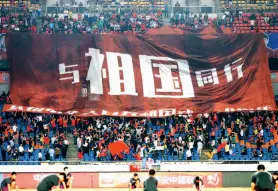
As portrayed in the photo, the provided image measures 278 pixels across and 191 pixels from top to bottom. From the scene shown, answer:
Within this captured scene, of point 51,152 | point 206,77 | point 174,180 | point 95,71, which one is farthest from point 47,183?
point 206,77

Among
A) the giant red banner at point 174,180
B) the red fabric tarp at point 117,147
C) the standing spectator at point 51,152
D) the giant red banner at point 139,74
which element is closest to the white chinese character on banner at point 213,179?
the giant red banner at point 174,180

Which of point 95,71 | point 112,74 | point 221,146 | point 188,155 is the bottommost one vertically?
point 188,155

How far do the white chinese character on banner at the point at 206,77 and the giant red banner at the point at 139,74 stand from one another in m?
0.07

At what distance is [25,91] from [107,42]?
630 centimetres

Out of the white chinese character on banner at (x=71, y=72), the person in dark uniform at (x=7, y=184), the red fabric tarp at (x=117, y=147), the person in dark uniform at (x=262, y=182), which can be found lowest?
the person in dark uniform at (x=262, y=182)

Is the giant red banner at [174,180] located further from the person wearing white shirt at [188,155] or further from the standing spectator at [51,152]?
the standing spectator at [51,152]

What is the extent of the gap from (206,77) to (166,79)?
8.75 ft

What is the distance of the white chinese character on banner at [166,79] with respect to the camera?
41844mm

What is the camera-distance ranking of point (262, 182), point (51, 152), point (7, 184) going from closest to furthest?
point (262, 182) → point (7, 184) → point (51, 152)

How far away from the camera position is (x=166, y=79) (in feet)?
138

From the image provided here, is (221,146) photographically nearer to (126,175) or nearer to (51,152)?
(126,175)

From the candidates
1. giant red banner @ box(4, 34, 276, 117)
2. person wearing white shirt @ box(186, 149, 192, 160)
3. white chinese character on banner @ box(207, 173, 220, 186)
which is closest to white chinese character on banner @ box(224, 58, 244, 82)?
giant red banner @ box(4, 34, 276, 117)

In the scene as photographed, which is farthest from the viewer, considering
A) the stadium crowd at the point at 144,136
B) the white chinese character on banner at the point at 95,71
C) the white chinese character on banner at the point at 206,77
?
the white chinese character on banner at the point at 206,77

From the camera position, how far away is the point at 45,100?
4153 centimetres
